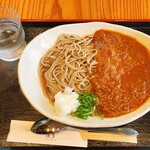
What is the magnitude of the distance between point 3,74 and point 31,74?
0.83 feet

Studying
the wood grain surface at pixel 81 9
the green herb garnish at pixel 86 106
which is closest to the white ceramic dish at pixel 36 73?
the green herb garnish at pixel 86 106

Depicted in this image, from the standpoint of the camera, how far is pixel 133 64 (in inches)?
74.6

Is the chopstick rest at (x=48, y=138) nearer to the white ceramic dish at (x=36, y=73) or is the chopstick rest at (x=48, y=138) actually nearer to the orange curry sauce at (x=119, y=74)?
the white ceramic dish at (x=36, y=73)

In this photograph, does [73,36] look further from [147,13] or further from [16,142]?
[16,142]

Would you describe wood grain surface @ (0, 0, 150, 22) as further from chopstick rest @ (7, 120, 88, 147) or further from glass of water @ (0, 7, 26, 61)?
chopstick rest @ (7, 120, 88, 147)

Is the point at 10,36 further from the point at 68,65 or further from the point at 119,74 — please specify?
the point at 119,74

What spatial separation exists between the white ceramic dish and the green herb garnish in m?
0.03

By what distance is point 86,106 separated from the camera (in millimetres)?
1709

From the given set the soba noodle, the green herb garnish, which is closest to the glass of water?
the soba noodle

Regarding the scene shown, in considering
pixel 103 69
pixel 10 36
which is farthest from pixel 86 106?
pixel 10 36

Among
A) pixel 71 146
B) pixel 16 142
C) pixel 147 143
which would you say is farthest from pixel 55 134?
pixel 147 143

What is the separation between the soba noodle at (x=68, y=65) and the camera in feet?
6.16

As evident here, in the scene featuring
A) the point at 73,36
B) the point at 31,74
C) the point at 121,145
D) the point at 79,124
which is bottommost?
the point at 121,145

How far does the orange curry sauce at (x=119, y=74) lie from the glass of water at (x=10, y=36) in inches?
20.8
